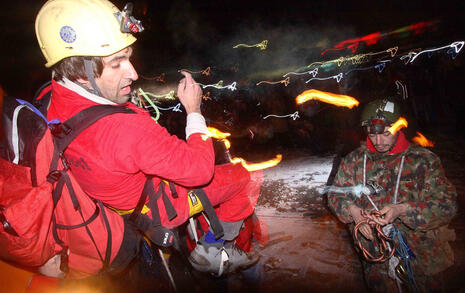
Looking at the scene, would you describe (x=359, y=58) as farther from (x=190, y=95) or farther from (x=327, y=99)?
(x=190, y=95)

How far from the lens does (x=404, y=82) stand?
42.3 ft

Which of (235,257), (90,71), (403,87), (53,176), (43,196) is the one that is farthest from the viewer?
(403,87)

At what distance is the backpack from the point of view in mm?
1547

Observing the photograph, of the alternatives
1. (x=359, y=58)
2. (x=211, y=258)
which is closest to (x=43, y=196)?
(x=211, y=258)

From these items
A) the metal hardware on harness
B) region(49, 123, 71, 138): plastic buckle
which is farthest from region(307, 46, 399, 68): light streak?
the metal hardware on harness

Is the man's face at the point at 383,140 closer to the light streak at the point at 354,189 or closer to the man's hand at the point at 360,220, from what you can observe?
the light streak at the point at 354,189

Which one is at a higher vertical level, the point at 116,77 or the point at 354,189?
the point at 116,77

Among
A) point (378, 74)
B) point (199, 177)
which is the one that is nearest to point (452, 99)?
point (378, 74)

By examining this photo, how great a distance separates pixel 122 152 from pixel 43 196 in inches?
24.8

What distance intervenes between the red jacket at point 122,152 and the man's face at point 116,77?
0.19 metres

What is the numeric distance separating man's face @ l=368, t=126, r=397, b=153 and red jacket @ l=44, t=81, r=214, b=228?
2158 millimetres

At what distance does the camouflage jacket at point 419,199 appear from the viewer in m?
2.42

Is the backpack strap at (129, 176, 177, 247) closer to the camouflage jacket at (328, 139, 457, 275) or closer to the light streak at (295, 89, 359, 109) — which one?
the camouflage jacket at (328, 139, 457, 275)

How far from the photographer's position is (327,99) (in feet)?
47.6
